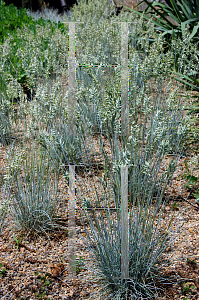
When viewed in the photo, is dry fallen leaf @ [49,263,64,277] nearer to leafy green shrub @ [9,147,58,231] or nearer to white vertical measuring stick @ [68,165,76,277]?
white vertical measuring stick @ [68,165,76,277]

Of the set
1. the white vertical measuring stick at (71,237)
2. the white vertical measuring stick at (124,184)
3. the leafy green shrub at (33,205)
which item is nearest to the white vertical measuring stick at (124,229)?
the white vertical measuring stick at (124,184)

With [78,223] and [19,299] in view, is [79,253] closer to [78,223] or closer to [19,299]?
[78,223]

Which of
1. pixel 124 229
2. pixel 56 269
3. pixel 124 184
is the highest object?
pixel 124 184

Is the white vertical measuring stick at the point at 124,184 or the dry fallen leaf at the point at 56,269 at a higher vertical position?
the white vertical measuring stick at the point at 124,184

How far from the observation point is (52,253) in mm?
1779

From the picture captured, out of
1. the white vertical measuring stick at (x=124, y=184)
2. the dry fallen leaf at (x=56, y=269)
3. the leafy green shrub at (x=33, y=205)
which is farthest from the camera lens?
the leafy green shrub at (x=33, y=205)

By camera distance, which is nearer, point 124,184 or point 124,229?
point 124,184

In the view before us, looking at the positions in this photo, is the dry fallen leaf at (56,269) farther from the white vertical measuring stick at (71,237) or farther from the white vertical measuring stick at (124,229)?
the white vertical measuring stick at (124,229)

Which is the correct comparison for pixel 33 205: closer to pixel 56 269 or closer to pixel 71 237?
pixel 71 237

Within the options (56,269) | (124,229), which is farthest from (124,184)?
(56,269)

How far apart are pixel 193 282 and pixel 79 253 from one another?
64cm

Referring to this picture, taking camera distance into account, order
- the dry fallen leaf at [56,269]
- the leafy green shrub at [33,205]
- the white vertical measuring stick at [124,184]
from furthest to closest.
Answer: the leafy green shrub at [33,205] < the dry fallen leaf at [56,269] < the white vertical measuring stick at [124,184]

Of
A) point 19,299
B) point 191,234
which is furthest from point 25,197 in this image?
point 191,234

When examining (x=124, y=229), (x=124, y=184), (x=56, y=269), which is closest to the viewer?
(x=124, y=184)
